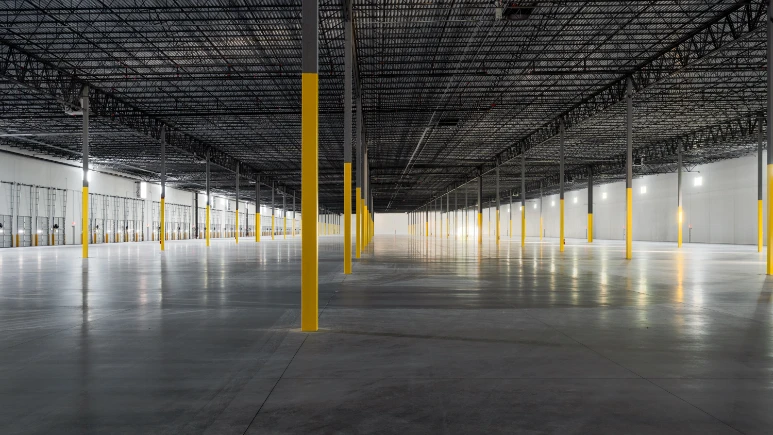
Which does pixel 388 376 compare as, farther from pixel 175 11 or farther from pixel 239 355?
pixel 175 11

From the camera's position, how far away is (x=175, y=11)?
2072 cm

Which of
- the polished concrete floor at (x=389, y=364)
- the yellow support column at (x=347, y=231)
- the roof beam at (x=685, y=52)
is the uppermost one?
the roof beam at (x=685, y=52)

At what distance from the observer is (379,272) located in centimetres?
1722

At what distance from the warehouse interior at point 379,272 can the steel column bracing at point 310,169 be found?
0.03m

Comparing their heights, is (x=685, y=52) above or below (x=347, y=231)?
above

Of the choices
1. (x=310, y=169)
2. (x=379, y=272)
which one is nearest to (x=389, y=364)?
(x=310, y=169)

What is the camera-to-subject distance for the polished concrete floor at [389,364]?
3928mm

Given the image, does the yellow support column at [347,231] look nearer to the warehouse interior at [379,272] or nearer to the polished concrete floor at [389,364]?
the warehouse interior at [379,272]

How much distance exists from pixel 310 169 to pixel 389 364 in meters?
2.88

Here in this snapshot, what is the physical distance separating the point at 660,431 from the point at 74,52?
2653 centimetres

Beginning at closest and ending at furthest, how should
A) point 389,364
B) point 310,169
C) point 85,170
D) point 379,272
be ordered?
point 389,364, point 310,169, point 379,272, point 85,170

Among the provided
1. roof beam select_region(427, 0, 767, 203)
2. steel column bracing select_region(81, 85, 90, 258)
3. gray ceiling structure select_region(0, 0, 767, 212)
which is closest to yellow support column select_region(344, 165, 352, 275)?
gray ceiling structure select_region(0, 0, 767, 212)

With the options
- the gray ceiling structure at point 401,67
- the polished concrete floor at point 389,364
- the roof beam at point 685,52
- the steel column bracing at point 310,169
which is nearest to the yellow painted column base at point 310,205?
the steel column bracing at point 310,169

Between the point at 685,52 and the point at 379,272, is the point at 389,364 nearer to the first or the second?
the point at 379,272
